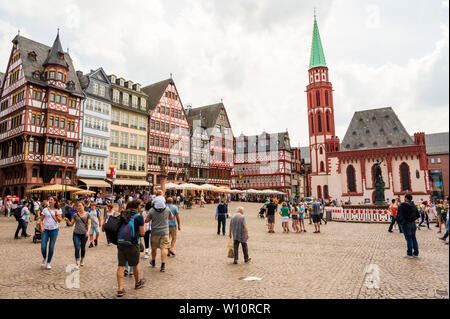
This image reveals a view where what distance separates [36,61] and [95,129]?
31.9ft

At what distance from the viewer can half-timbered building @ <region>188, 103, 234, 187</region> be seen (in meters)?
53.7

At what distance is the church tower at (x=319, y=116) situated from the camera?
62225mm

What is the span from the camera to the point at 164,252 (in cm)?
740

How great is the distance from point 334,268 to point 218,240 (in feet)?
20.5

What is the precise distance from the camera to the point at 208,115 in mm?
58750

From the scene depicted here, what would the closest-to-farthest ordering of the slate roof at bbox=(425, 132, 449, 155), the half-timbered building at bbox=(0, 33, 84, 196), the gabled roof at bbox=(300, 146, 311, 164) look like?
the half-timbered building at bbox=(0, 33, 84, 196) < the slate roof at bbox=(425, 132, 449, 155) < the gabled roof at bbox=(300, 146, 311, 164)

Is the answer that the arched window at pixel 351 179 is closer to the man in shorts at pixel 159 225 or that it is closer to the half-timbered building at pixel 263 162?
the half-timbered building at pixel 263 162

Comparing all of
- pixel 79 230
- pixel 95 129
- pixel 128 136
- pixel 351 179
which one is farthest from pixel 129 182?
pixel 351 179

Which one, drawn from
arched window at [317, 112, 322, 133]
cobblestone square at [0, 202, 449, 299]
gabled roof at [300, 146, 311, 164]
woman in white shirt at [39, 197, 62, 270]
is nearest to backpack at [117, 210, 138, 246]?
cobblestone square at [0, 202, 449, 299]

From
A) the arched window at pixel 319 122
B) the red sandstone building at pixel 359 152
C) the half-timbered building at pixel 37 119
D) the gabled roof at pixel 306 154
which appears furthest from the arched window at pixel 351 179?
the half-timbered building at pixel 37 119

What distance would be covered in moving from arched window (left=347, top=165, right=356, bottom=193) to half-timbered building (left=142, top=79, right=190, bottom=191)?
2863 centimetres

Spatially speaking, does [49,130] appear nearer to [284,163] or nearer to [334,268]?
[334,268]

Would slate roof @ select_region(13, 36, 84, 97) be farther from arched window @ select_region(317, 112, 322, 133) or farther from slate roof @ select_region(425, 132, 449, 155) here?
slate roof @ select_region(425, 132, 449, 155)

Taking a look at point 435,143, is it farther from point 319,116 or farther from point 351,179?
point 351,179
